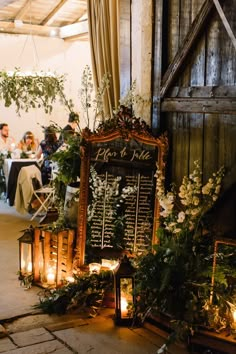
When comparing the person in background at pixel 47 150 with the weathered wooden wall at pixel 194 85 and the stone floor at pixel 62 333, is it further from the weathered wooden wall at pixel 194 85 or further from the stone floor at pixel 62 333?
the stone floor at pixel 62 333

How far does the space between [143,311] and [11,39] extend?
827 centimetres

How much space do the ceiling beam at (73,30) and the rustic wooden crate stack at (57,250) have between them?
264 inches

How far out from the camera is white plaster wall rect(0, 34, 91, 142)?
1085cm

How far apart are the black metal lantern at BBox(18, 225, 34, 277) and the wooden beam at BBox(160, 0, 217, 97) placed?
179cm

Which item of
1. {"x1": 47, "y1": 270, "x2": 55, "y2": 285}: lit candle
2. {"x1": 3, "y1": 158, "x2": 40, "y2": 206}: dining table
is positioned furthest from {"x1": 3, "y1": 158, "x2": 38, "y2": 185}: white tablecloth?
{"x1": 47, "y1": 270, "x2": 55, "y2": 285}: lit candle

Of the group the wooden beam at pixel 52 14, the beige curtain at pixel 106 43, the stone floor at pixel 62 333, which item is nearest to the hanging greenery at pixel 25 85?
the wooden beam at pixel 52 14

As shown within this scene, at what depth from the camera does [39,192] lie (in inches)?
302

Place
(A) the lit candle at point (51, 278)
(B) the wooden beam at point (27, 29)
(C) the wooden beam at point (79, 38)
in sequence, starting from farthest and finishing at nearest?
1. (C) the wooden beam at point (79, 38)
2. (B) the wooden beam at point (27, 29)
3. (A) the lit candle at point (51, 278)

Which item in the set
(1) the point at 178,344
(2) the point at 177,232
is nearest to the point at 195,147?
(2) the point at 177,232

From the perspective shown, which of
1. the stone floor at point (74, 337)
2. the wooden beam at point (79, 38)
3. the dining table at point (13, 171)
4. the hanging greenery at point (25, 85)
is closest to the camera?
the stone floor at point (74, 337)

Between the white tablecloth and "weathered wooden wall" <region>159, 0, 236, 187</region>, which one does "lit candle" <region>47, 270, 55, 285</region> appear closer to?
"weathered wooden wall" <region>159, 0, 236, 187</region>

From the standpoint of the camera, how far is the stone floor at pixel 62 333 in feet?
11.9

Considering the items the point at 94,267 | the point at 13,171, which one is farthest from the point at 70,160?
the point at 13,171

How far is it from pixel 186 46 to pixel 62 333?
8.23ft
